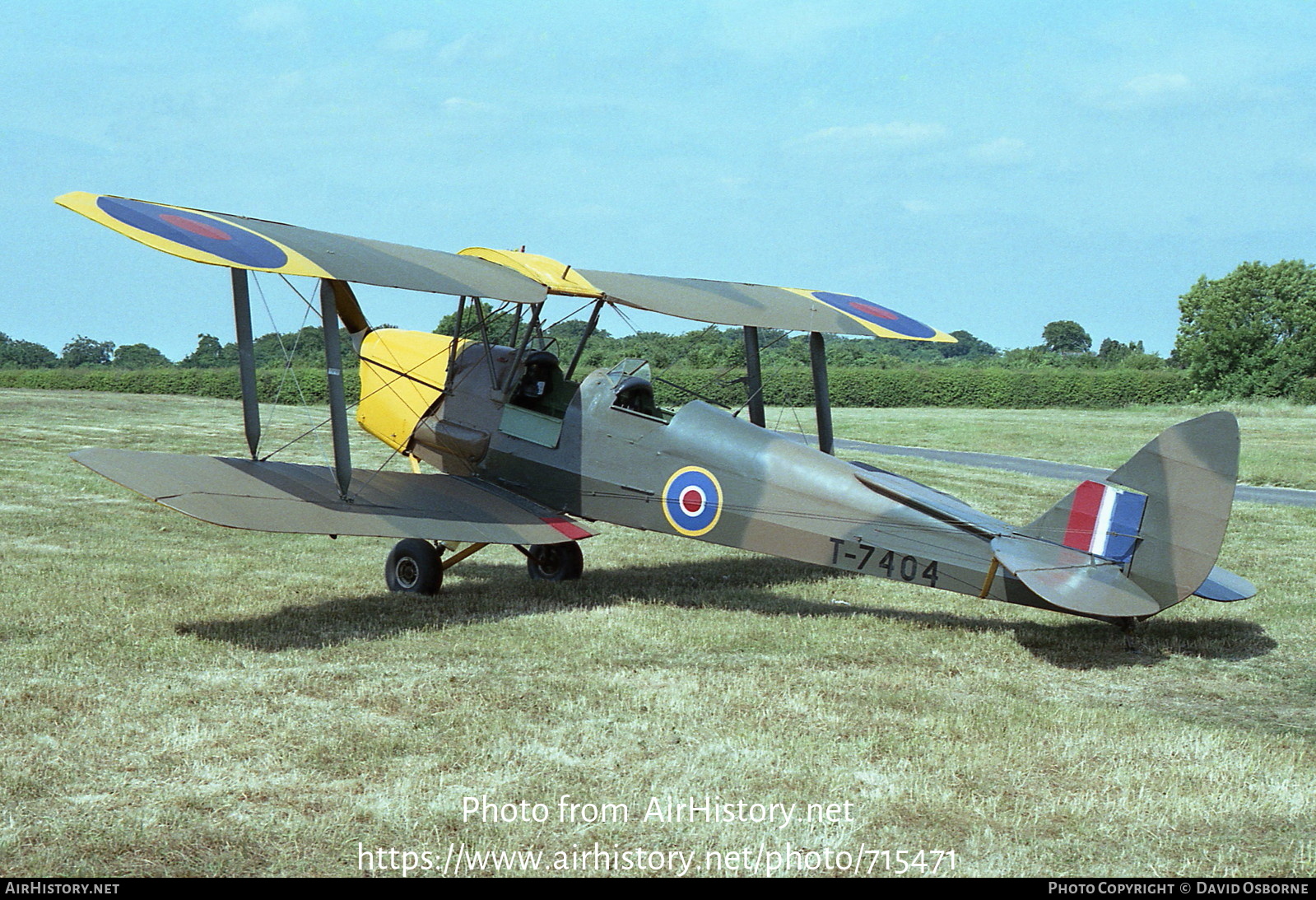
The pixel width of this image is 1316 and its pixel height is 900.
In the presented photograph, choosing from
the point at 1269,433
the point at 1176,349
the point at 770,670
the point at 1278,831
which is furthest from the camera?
the point at 1176,349

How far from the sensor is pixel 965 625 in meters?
8.27

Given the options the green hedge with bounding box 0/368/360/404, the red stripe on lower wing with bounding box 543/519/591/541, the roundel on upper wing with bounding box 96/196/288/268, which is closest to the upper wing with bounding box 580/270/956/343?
the red stripe on lower wing with bounding box 543/519/591/541

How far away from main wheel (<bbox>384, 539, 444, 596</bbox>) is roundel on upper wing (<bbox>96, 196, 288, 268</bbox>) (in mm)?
2703

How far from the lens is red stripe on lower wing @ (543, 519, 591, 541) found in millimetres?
9102

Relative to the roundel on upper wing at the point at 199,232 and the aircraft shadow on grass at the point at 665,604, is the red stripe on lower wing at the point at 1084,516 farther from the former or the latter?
the roundel on upper wing at the point at 199,232

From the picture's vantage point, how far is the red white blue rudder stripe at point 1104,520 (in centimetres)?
702

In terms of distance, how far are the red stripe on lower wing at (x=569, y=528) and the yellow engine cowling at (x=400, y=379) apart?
191 centimetres

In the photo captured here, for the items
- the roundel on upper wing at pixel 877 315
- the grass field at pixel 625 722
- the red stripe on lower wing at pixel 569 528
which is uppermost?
the roundel on upper wing at pixel 877 315

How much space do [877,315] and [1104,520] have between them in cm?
496

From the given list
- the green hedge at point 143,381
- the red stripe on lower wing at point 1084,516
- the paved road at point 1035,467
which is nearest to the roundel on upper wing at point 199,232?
the red stripe on lower wing at point 1084,516

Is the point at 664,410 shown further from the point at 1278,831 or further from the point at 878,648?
the point at 1278,831

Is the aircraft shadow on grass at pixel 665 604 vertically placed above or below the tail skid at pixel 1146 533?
below
